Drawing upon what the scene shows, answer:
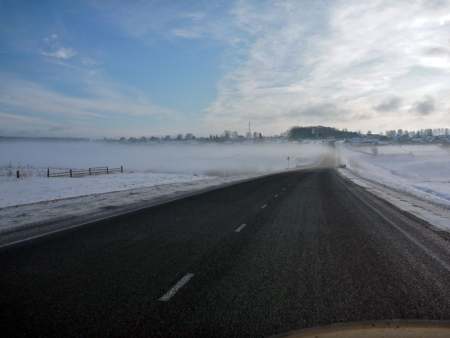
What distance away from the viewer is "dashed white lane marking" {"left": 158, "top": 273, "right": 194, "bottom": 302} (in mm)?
5547

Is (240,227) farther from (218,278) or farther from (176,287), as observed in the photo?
(176,287)

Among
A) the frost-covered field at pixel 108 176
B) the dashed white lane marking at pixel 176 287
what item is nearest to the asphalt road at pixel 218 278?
the dashed white lane marking at pixel 176 287

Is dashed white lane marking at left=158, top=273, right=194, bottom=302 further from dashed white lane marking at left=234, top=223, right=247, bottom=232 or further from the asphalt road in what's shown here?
dashed white lane marking at left=234, top=223, right=247, bottom=232

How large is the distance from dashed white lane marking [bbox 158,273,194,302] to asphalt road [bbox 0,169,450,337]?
0.02 m

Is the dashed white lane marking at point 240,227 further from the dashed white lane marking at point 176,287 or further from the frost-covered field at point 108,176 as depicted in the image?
the frost-covered field at point 108,176

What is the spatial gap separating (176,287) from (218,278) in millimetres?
793

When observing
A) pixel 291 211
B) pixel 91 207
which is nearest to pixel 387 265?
pixel 291 211

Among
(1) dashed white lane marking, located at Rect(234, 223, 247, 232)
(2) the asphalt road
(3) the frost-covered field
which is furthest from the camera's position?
(3) the frost-covered field

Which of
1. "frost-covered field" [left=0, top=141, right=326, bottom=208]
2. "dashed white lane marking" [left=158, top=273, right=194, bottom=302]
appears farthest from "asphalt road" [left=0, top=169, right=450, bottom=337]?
"frost-covered field" [left=0, top=141, right=326, bottom=208]

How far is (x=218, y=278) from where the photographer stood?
6570mm

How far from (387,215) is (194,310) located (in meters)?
11.4

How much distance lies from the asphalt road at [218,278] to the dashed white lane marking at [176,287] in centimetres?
2

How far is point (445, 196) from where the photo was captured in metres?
23.4

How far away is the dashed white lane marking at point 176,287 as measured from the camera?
5547 millimetres
